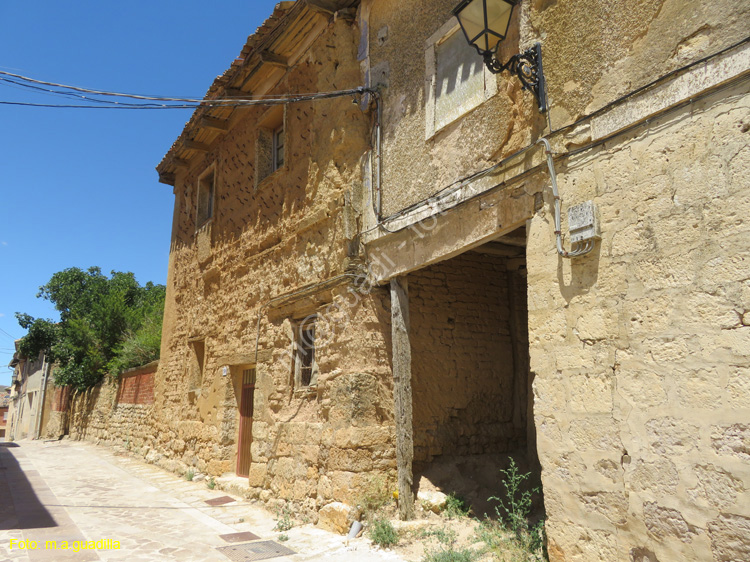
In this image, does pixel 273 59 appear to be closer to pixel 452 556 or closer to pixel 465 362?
pixel 465 362

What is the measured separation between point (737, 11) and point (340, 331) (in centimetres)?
447

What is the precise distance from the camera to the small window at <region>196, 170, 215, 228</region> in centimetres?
1116

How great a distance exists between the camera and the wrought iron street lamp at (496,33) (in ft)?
14.0

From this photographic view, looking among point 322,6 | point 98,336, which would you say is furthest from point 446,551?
point 98,336

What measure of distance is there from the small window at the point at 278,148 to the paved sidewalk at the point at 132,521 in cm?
493

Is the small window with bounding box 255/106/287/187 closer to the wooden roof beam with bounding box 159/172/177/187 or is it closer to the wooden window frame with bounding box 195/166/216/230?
the wooden window frame with bounding box 195/166/216/230

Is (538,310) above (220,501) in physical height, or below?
above

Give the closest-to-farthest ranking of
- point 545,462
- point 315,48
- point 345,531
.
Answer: point 545,462
point 345,531
point 315,48

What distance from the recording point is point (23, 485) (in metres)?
8.72

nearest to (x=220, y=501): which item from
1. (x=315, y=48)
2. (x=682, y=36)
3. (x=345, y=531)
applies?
(x=345, y=531)

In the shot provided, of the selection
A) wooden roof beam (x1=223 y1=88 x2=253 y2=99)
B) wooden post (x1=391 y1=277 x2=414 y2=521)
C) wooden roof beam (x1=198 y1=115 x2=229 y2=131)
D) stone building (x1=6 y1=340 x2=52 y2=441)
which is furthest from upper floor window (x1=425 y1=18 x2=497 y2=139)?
stone building (x1=6 y1=340 x2=52 y2=441)

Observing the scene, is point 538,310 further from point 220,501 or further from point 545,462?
point 220,501

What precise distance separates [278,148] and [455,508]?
5950mm

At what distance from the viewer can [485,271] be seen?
7.02 meters
